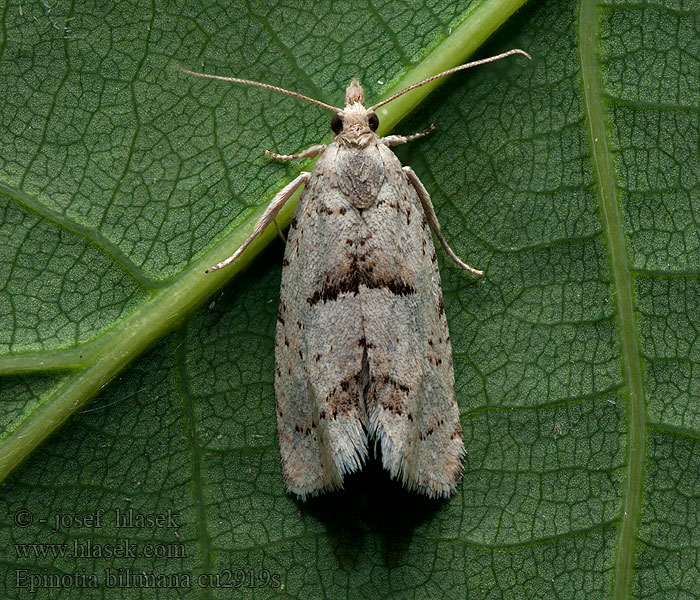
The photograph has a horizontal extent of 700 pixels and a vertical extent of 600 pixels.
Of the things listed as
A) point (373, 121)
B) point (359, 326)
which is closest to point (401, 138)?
point (373, 121)

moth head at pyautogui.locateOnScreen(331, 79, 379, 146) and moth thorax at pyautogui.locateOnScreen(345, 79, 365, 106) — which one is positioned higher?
moth thorax at pyautogui.locateOnScreen(345, 79, 365, 106)

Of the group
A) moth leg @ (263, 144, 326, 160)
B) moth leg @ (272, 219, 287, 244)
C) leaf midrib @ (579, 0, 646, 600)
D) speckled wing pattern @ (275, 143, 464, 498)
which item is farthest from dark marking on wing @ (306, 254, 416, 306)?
leaf midrib @ (579, 0, 646, 600)

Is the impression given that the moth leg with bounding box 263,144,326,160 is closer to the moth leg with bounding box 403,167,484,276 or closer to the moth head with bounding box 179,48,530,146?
the moth head with bounding box 179,48,530,146

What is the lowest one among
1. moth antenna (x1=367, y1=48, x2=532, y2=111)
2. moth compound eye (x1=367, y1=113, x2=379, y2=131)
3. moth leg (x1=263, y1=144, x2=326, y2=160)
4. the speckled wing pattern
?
the speckled wing pattern

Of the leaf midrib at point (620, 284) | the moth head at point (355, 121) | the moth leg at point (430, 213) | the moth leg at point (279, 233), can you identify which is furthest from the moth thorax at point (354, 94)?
the leaf midrib at point (620, 284)

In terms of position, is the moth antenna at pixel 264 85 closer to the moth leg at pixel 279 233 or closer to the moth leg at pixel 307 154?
the moth leg at pixel 307 154

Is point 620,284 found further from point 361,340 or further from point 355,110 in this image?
point 355,110

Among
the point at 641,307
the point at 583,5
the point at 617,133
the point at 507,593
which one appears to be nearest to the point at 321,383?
the point at 507,593
